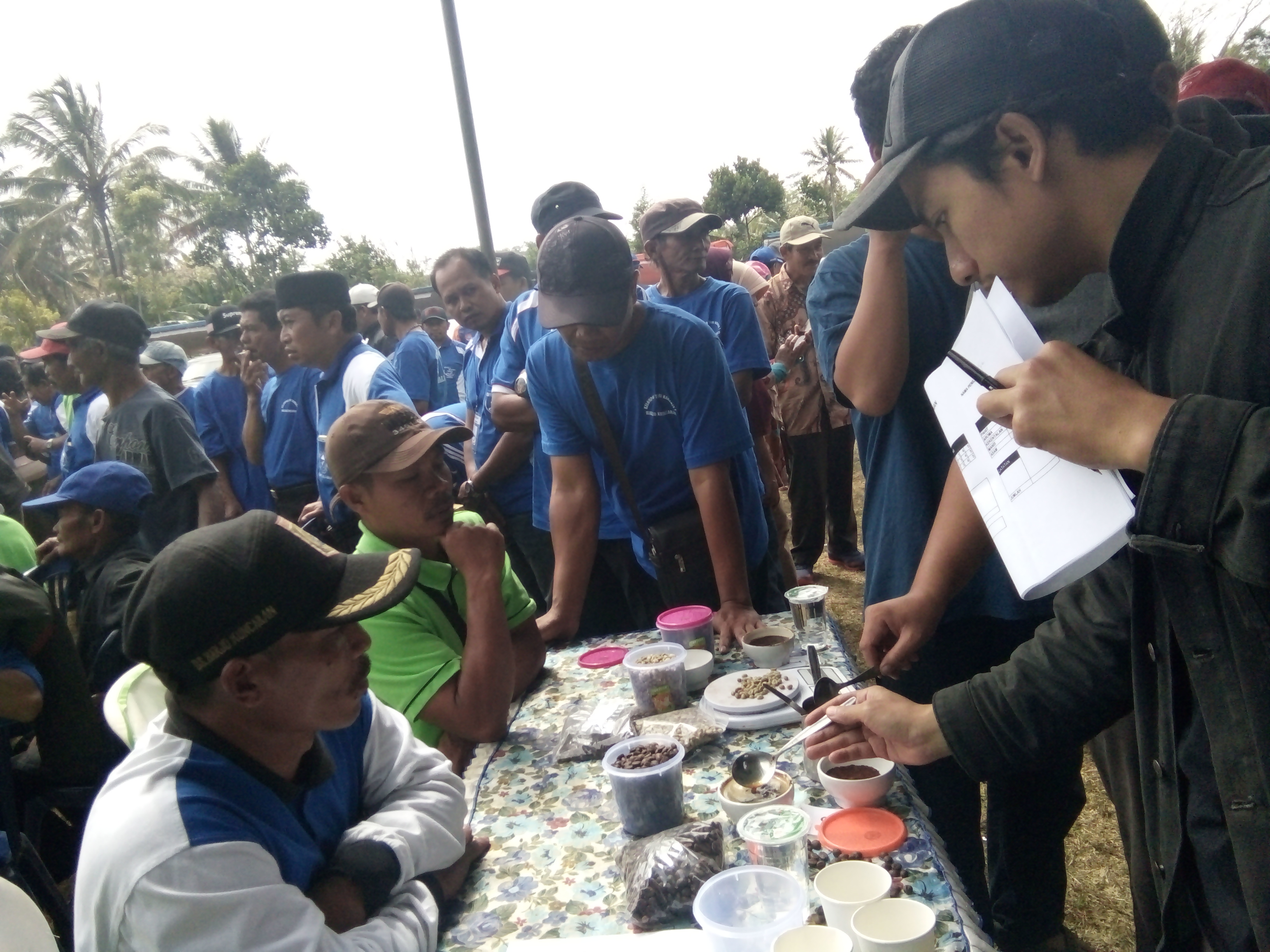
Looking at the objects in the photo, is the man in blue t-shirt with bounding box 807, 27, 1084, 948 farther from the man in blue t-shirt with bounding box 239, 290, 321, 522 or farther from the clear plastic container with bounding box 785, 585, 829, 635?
the man in blue t-shirt with bounding box 239, 290, 321, 522

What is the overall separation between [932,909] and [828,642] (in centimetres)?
96

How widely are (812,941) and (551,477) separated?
2.35 m

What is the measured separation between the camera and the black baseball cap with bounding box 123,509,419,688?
1269 millimetres

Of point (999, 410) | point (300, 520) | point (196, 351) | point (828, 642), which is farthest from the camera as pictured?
point (196, 351)

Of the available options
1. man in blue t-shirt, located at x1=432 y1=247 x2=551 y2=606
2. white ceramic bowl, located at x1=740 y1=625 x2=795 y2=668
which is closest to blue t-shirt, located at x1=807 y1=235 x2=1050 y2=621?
white ceramic bowl, located at x1=740 y1=625 x2=795 y2=668

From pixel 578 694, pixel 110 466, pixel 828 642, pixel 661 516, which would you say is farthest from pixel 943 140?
pixel 110 466

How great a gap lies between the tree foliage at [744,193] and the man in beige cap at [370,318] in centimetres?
2686

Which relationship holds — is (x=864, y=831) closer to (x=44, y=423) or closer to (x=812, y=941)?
(x=812, y=941)

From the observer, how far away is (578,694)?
2.14 m

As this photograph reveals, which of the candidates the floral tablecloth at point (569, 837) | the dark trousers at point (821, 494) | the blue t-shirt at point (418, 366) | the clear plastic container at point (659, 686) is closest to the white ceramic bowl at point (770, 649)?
the floral tablecloth at point (569, 837)

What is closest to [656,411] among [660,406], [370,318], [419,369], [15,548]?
[660,406]

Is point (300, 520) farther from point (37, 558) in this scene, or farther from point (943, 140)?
point (943, 140)

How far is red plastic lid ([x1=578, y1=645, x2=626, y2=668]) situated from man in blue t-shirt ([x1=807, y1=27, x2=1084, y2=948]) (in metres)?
0.70

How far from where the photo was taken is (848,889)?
119 cm
